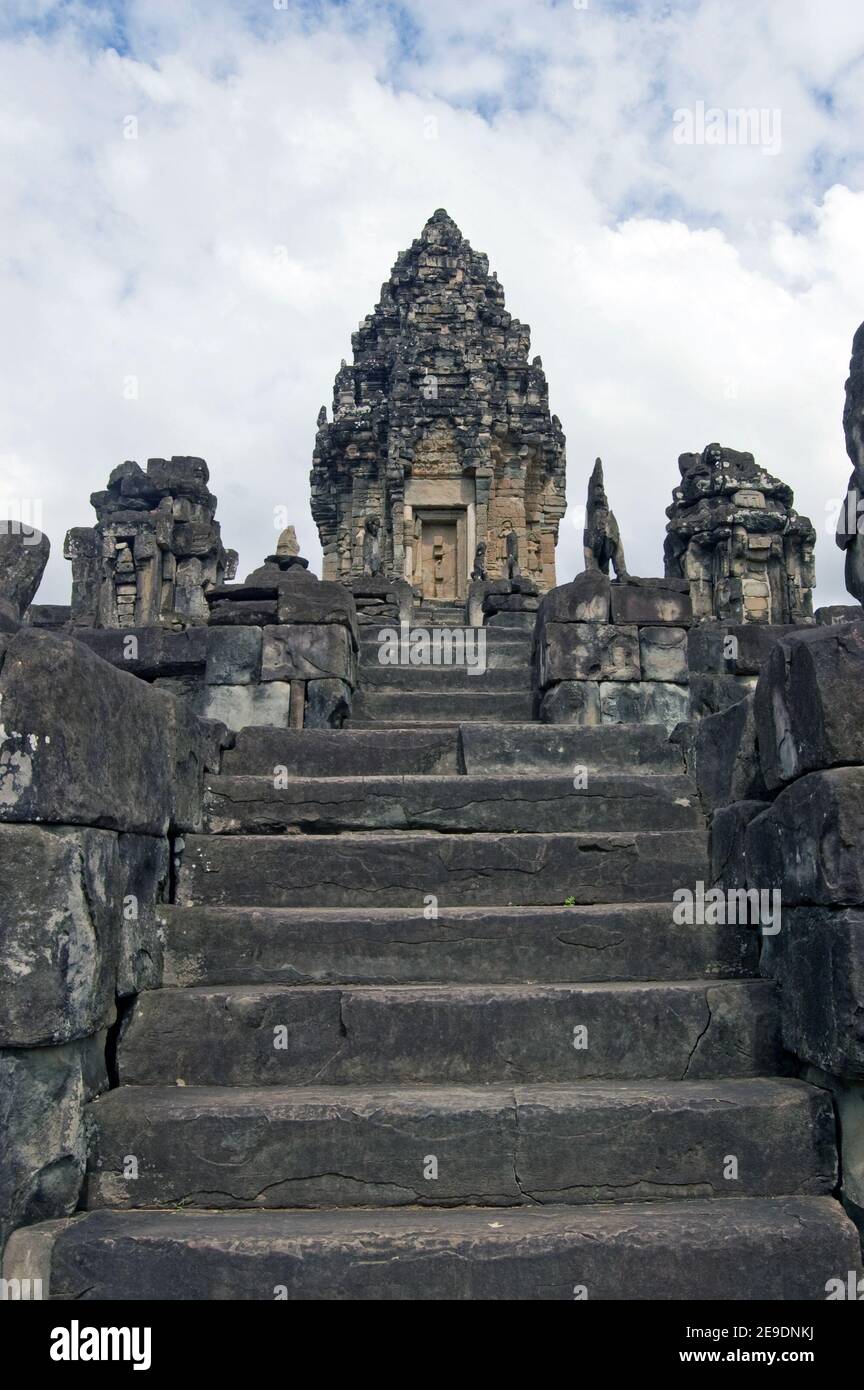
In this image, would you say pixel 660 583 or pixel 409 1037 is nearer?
pixel 409 1037

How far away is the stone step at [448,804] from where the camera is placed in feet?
16.4

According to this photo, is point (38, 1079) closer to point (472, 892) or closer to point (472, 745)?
point (472, 892)

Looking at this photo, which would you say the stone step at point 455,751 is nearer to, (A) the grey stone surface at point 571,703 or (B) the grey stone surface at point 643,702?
(A) the grey stone surface at point 571,703

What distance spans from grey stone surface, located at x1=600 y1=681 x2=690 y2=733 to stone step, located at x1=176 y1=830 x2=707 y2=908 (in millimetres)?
3108

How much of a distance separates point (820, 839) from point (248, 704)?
4.95 meters

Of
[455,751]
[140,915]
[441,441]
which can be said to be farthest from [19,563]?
[441,441]

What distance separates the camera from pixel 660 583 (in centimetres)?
816

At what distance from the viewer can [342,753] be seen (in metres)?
5.70

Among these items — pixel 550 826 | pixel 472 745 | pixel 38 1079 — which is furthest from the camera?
pixel 472 745

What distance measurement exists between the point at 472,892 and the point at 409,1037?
3.12 ft

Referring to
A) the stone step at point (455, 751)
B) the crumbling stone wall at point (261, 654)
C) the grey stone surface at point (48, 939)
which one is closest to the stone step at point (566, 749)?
the stone step at point (455, 751)

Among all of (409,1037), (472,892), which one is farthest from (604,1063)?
(472,892)

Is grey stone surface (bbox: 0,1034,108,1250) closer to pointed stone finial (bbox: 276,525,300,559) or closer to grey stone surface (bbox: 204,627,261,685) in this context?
grey stone surface (bbox: 204,627,261,685)

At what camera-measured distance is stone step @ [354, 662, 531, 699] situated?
26.8ft
